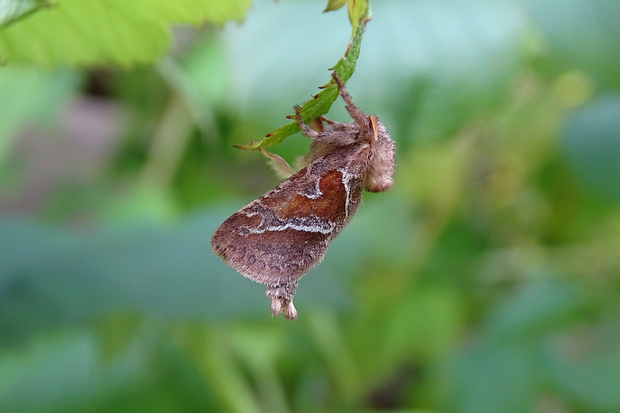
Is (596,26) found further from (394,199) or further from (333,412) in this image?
(333,412)

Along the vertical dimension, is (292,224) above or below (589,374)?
below

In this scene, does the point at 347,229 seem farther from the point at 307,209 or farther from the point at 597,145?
the point at 307,209

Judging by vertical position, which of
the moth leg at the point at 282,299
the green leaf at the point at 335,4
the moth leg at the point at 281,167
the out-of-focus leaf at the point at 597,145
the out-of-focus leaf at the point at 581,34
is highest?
the out-of-focus leaf at the point at 581,34

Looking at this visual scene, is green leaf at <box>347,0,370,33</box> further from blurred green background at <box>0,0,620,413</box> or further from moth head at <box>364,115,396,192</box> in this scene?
moth head at <box>364,115,396,192</box>

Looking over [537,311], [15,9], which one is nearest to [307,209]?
A: [15,9]

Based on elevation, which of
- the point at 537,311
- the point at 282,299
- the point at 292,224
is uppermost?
the point at 537,311

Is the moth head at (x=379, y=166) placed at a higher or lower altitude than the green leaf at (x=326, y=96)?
higher

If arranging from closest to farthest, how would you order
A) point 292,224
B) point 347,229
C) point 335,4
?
point 335,4
point 292,224
point 347,229

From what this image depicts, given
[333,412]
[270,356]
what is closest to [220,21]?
[270,356]

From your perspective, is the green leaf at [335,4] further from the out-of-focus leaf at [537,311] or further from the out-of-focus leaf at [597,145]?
the out-of-focus leaf at [537,311]

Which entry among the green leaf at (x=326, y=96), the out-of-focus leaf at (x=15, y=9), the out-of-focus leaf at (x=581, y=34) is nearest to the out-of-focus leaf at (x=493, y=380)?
the out-of-focus leaf at (x=581, y=34)
